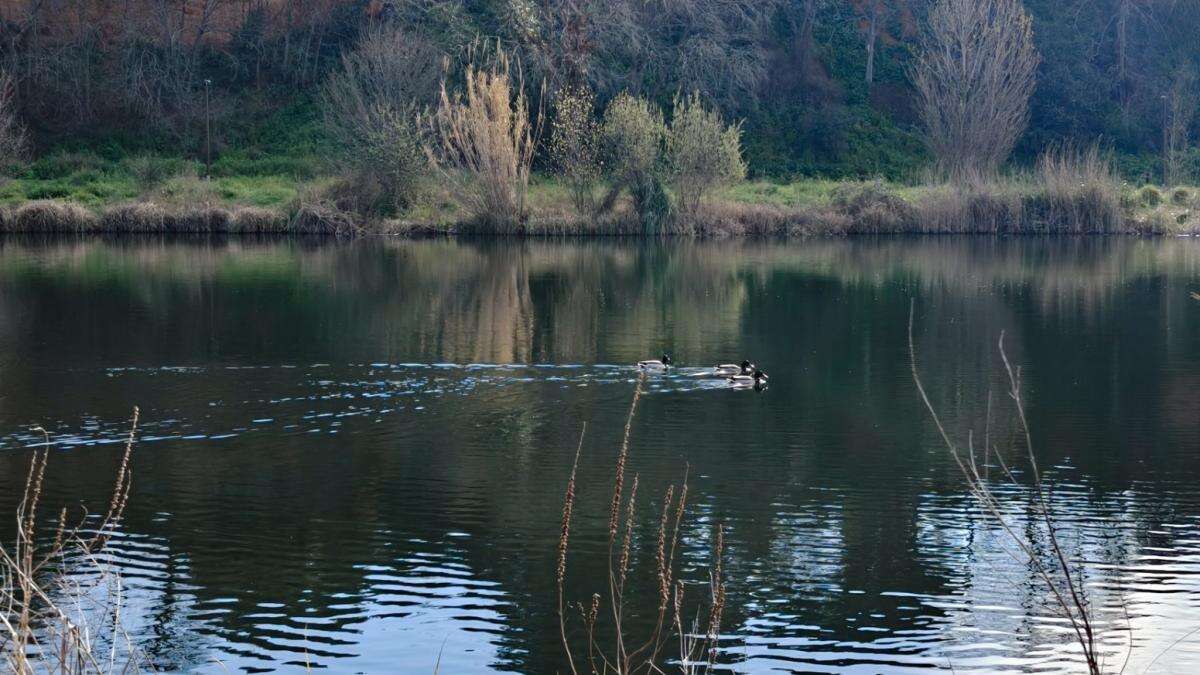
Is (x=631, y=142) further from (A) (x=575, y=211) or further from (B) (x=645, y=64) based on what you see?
→ (B) (x=645, y=64)

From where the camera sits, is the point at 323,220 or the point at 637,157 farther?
the point at 323,220

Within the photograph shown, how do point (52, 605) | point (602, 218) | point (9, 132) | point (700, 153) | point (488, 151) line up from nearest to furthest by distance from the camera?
point (52, 605)
point (488, 151)
point (700, 153)
point (602, 218)
point (9, 132)

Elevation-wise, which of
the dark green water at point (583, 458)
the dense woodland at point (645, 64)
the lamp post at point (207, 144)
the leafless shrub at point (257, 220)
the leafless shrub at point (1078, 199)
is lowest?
the dark green water at point (583, 458)

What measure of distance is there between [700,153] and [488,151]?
683 centimetres

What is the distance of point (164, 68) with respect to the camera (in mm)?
60781

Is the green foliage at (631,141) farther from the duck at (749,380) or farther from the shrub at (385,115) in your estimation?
the duck at (749,380)

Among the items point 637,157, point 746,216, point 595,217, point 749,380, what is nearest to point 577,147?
point 637,157

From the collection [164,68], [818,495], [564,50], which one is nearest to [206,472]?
[818,495]

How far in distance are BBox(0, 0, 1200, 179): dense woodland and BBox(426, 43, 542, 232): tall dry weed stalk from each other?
801 centimetres

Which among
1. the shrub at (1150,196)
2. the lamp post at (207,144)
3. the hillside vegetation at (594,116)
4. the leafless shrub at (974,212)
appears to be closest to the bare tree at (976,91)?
the hillside vegetation at (594,116)

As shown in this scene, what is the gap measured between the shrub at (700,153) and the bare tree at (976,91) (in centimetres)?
1031

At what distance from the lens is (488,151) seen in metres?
42.4

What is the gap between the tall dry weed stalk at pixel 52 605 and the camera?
4453 mm

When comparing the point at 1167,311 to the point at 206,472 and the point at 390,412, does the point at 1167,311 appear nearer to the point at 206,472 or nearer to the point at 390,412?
the point at 390,412
